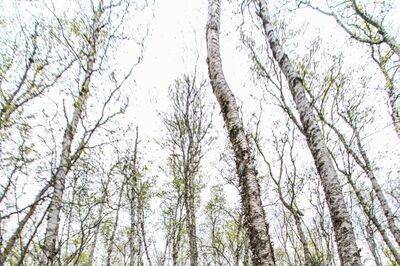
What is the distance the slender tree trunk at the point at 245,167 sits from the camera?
10.6 feet

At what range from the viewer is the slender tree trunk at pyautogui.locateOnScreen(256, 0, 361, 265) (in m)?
4.20

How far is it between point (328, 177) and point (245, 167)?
1.89 meters

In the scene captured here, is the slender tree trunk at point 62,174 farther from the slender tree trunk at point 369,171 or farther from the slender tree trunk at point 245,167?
the slender tree trunk at point 369,171

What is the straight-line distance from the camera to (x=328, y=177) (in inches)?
189

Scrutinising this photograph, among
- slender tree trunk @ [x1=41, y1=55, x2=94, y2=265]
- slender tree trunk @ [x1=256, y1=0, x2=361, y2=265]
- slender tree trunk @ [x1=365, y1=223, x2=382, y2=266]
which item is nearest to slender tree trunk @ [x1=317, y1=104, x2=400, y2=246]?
slender tree trunk @ [x1=365, y1=223, x2=382, y2=266]

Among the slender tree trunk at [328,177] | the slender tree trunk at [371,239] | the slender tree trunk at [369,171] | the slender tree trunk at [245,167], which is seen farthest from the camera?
the slender tree trunk at [371,239]

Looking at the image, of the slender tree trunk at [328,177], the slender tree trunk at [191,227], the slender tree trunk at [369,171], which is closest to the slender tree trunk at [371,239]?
the slender tree trunk at [369,171]

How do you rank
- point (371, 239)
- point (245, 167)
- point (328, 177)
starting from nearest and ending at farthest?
1. point (245, 167)
2. point (328, 177)
3. point (371, 239)

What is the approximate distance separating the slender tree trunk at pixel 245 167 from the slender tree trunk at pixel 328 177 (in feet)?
5.04

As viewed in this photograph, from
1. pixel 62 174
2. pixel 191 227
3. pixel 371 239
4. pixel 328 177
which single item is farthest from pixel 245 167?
pixel 371 239

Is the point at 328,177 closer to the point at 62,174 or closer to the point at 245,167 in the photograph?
the point at 245,167

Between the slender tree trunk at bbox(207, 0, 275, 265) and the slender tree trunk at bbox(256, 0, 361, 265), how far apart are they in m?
1.54

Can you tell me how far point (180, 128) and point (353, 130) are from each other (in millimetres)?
7688

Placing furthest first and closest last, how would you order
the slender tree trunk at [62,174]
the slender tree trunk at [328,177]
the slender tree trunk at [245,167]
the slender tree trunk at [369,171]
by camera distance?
the slender tree trunk at [369,171] < the slender tree trunk at [62,174] < the slender tree trunk at [328,177] < the slender tree trunk at [245,167]
